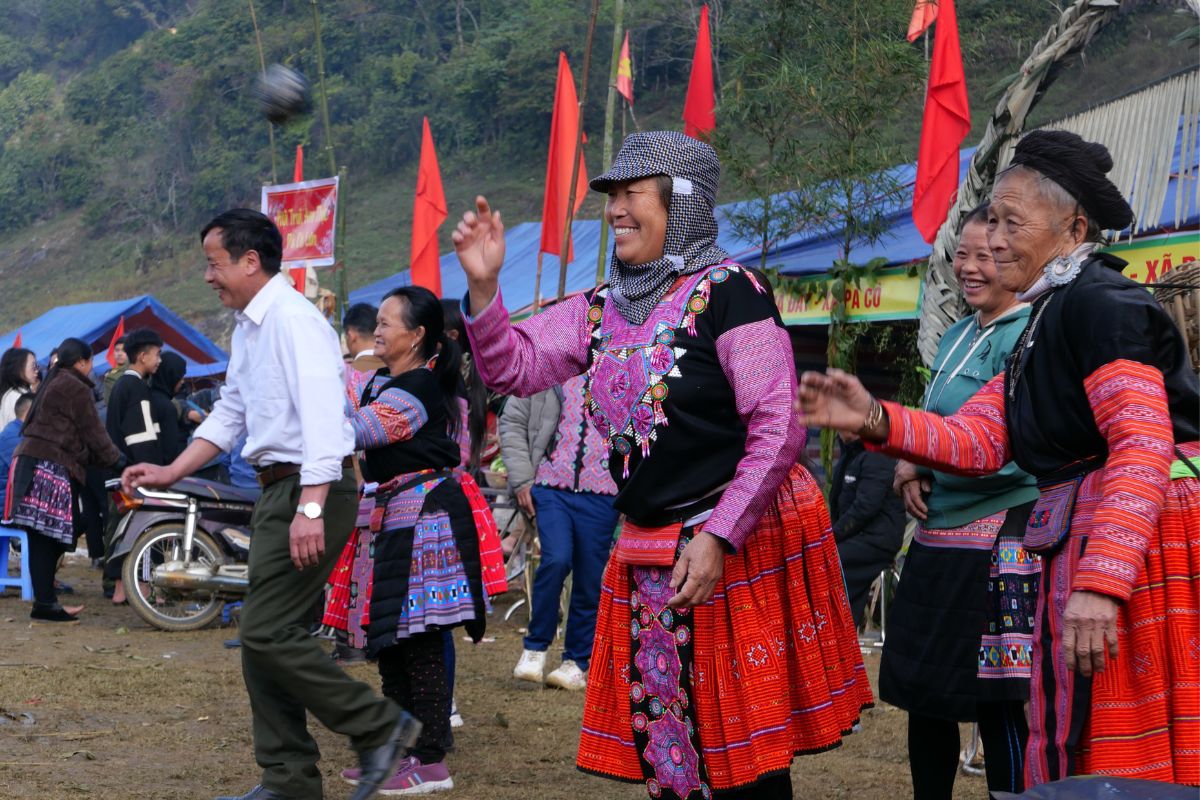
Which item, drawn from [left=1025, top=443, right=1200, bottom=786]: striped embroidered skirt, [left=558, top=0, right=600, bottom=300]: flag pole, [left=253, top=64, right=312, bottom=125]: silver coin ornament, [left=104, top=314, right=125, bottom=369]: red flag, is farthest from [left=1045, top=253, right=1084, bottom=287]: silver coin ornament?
[left=104, top=314, right=125, bottom=369]: red flag

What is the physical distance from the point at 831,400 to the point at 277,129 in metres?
46.0

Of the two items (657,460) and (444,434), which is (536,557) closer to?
(444,434)

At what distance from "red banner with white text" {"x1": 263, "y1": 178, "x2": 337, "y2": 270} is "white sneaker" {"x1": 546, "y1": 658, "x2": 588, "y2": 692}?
5.97 m

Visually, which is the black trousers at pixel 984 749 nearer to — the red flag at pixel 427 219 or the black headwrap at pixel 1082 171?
the black headwrap at pixel 1082 171

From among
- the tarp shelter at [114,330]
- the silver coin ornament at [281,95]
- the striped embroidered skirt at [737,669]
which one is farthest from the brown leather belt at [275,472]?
the tarp shelter at [114,330]

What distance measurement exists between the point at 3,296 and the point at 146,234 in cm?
574

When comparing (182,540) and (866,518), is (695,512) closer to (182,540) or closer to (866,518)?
(866,518)

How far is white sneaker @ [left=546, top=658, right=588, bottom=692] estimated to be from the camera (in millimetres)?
7015

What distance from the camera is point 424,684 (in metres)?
5.15

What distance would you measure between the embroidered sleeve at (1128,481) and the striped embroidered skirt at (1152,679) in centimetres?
9

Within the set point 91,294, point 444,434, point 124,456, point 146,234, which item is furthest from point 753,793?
point 146,234

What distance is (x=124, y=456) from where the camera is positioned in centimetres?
1057

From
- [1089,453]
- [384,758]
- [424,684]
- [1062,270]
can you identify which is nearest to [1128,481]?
[1089,453]

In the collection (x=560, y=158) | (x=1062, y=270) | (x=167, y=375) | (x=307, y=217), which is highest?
(x=560, y=158)
